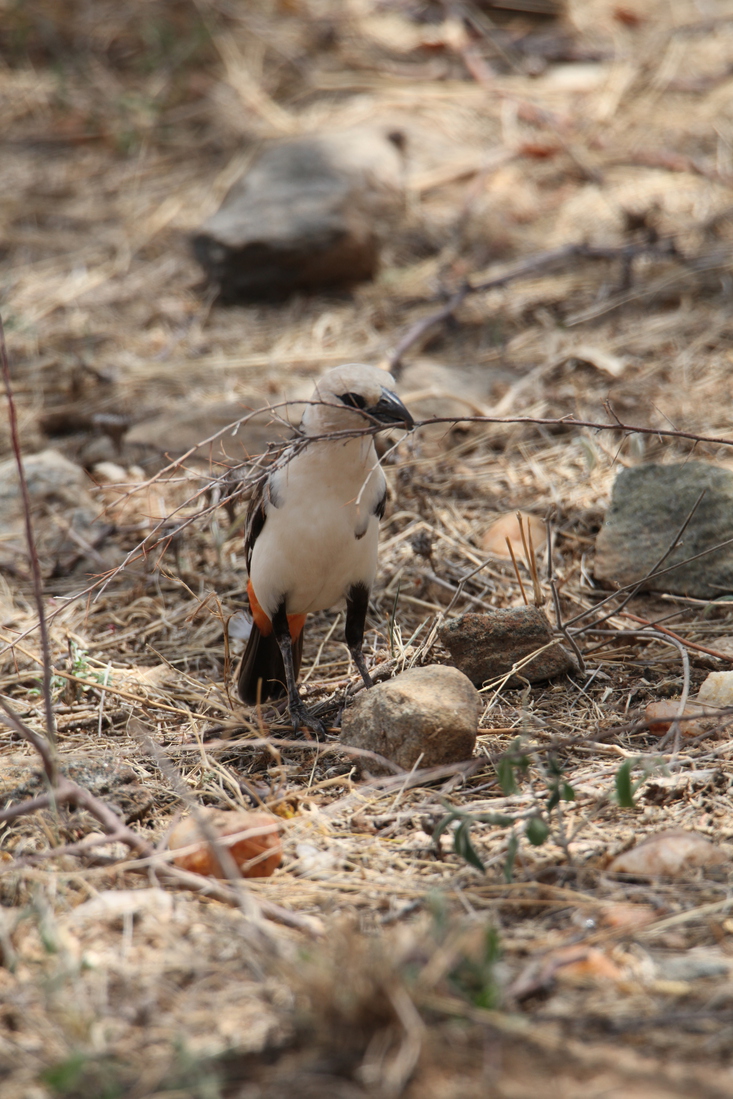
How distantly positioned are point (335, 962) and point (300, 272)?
569 cm

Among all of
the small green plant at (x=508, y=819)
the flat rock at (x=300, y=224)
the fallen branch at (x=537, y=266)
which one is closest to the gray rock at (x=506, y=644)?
the small green plant at (x=508, y=819)

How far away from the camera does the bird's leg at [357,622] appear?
3.79 m

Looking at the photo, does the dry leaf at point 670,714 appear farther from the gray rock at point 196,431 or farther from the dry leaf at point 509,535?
the gray rock at point 196,431

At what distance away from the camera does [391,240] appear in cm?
743

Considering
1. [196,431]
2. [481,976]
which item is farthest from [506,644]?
[196,431]

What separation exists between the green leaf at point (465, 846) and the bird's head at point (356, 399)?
145cm

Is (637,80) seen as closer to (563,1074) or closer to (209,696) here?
(209,696)

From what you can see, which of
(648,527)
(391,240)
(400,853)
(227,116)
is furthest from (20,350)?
(400,853)

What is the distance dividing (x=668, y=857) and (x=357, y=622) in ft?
5.45

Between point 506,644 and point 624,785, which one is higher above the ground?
point 624,785

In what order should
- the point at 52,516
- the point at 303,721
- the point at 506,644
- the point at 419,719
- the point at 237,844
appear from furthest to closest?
the point at 52,516
the point at 303,721
the point at 506,644
the point at 419,719
the point at 237,844

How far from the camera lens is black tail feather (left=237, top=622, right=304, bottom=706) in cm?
406

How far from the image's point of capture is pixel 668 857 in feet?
8.09

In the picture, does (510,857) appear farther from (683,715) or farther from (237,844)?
(683,715)
